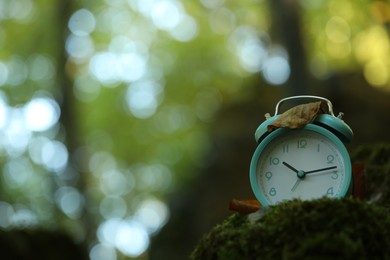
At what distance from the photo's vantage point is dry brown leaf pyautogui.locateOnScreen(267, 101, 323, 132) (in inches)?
100

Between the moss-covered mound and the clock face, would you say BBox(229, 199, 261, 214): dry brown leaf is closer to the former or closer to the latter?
the clock face

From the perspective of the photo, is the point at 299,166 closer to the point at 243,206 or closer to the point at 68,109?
the point at 243,206

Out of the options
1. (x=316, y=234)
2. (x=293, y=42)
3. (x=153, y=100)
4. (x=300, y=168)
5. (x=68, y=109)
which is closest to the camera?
(x=316, y=234)

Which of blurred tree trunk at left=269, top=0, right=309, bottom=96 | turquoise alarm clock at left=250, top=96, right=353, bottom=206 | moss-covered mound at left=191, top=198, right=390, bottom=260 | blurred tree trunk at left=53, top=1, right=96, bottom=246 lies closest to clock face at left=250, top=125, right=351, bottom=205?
turquoise alarm clock at left=250, top=96, right=353, bottom=206

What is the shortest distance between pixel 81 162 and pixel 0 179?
14.4 ft

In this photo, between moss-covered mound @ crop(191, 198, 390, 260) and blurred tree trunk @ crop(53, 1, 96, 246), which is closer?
moss-covered mound @ crop(191, 198, 390, 260)

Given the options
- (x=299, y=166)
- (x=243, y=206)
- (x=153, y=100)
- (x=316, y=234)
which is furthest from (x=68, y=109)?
(x=316, y=234)

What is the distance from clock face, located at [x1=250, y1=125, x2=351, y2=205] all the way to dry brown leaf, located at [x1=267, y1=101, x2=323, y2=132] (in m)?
0.03

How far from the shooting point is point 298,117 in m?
2.57

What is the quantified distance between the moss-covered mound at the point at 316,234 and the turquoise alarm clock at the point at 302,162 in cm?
24

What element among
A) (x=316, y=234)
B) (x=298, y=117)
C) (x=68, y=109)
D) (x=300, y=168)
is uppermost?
(x=68, y=109)

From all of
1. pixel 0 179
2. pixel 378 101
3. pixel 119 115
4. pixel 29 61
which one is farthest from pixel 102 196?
pixel 378 101

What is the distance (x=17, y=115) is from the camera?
667 inches

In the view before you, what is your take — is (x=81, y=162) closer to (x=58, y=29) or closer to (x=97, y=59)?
(x=58, y=29)
